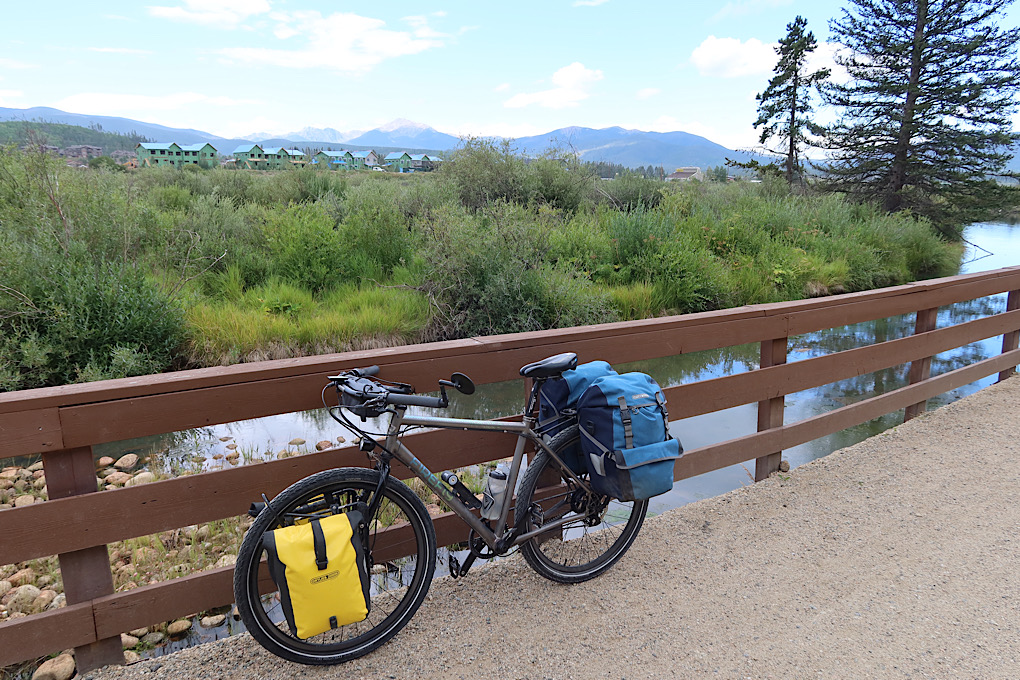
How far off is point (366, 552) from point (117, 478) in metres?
4.66

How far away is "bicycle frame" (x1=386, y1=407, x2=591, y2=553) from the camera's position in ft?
8.52

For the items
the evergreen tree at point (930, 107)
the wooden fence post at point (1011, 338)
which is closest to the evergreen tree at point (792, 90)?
the evergreen tree at point (930, 107)

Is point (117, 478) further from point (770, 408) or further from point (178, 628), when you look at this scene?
point (770, 408)

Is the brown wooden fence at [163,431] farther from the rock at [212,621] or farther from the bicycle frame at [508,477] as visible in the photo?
the rock at [212,621]

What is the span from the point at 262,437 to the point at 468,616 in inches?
209

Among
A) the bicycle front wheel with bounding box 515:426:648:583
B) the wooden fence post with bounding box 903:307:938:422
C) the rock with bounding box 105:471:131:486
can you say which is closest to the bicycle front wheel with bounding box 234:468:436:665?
the bicycle front wheel with bounding box 515:426:648:583

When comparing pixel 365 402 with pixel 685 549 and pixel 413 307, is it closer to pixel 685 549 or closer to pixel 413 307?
pixel 685 549

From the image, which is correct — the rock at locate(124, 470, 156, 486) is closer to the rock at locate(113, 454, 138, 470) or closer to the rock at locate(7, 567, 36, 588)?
the rock at locate(113, 454, 138, 470)

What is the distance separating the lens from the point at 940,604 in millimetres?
2881

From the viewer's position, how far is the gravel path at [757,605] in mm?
2479

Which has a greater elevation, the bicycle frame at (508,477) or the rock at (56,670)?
the bicycle frame at (508,477)

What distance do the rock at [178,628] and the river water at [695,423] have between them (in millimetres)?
2727

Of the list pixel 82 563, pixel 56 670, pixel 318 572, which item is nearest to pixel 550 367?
pixel 318 572

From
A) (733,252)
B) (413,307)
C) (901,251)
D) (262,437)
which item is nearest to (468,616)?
(262,437)
